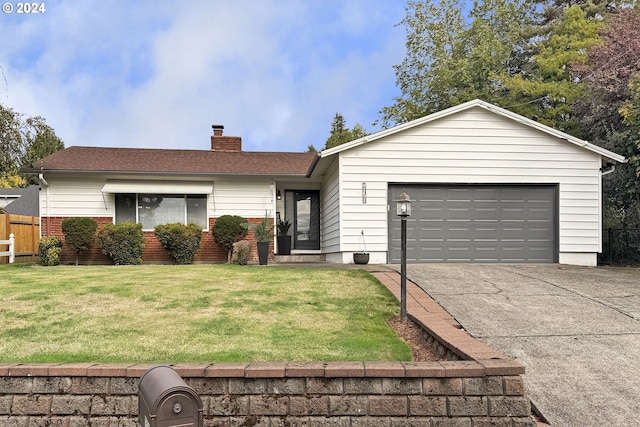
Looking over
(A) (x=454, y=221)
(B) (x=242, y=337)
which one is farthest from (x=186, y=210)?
(B) (x=242, y=337)

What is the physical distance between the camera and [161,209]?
13.7 meters

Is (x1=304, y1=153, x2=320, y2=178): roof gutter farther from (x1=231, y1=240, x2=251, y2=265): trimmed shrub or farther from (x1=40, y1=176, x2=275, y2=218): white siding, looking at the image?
(x1=231, y1=240, x2=251, y2=265): trimmed shrub

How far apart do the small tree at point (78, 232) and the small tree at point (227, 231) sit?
3353mm

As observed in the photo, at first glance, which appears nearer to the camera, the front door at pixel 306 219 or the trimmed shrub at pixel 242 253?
the trimmed shrub at pixel 242 253

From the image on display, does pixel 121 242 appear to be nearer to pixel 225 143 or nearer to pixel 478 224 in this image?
pixel 225 143

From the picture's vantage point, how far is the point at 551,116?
19750 mm

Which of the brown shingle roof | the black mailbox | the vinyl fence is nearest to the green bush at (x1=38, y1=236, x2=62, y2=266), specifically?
the brown shingle roof

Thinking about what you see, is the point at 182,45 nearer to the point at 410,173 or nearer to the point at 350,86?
the point at 410,173

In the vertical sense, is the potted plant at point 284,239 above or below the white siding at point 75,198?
below

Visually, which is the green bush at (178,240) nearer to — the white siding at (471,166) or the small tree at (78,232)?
the small tree at (78,232)

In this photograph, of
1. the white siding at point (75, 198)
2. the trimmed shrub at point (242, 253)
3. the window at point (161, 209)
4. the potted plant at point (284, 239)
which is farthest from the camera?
the potted plant at point (284, 239)

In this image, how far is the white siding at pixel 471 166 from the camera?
11.2 meters

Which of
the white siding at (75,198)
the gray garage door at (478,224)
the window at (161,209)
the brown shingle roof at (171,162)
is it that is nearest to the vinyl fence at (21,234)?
the white siding at (75,198)

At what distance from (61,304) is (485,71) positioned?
21372 mm
